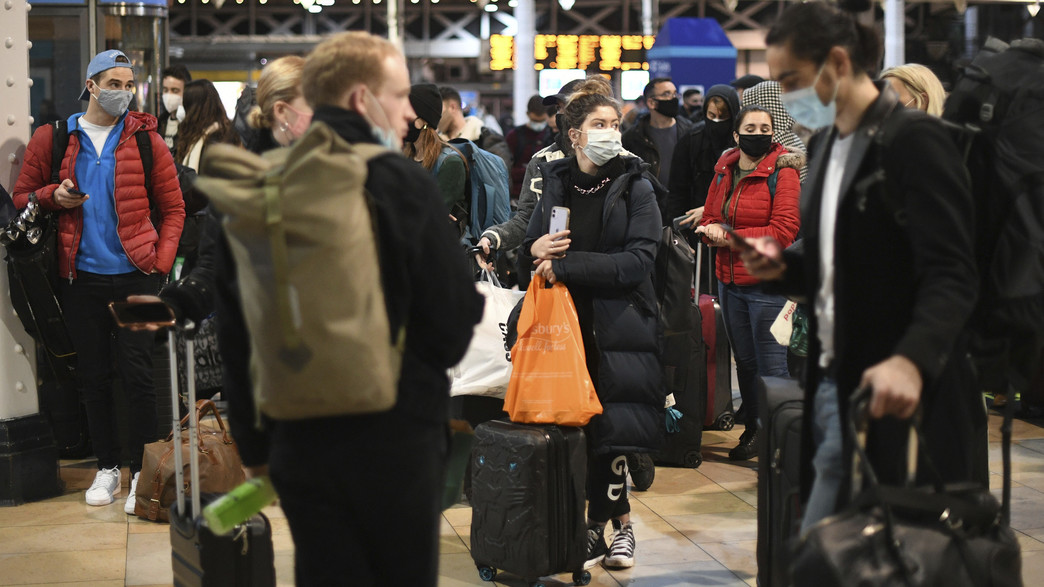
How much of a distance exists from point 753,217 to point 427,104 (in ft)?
5.50

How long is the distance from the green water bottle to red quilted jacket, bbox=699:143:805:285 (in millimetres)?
3498

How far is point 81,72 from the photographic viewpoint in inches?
327

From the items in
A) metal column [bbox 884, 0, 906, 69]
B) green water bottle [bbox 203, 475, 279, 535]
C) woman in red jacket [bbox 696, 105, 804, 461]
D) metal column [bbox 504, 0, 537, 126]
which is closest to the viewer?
green water bottle [bbox 203, 475, 279, 535]

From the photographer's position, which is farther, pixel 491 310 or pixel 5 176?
pixel 5 176

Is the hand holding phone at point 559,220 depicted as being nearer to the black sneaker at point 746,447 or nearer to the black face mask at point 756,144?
the black face mask at point 756,144

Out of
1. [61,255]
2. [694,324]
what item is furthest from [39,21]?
[694,324]

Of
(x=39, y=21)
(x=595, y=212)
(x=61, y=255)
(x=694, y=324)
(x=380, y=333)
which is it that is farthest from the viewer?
(x=39, y=21)

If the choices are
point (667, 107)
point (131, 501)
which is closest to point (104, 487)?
point (131, 501)

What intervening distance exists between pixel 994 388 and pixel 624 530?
6.32 feet

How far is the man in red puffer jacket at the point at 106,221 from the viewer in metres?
5.16

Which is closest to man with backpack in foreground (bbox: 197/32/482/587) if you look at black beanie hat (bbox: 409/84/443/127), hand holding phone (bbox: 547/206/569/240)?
hand holding phone (bbox: 547/206/569/240)

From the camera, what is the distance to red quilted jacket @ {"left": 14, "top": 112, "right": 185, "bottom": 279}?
5.16 meters

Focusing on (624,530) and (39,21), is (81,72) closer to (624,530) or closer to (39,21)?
(39,21)

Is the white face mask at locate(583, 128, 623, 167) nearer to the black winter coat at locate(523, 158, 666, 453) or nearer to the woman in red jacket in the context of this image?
the black winter coat at locate(523, 158, 666, 453)
